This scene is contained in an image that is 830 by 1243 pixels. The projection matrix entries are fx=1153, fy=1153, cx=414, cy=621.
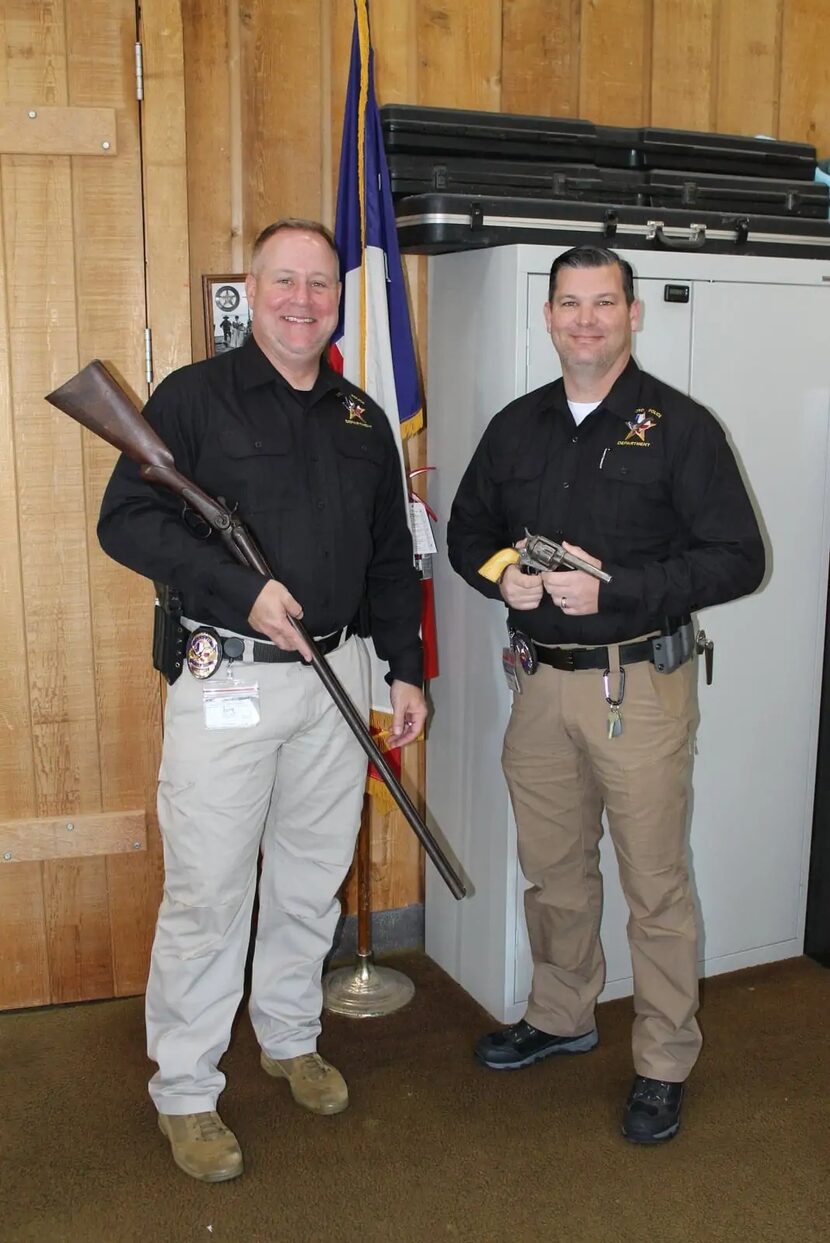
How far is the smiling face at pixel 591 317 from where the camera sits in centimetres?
232

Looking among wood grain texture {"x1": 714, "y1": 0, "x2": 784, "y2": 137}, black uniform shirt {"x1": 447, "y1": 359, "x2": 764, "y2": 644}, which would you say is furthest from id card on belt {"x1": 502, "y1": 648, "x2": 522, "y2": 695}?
wood grain texture {"x1": 714, "y1": 0, "x2": 784, "y2": 137}

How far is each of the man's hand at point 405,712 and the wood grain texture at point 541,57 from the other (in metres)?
1.65

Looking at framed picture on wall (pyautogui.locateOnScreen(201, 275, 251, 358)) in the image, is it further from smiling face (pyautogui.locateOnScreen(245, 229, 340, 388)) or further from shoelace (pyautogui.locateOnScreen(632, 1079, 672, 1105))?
shoelace (pyautogui.locateOnScreen(632, 1079, 672, 1105))

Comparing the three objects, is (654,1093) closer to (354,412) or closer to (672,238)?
(354,412)

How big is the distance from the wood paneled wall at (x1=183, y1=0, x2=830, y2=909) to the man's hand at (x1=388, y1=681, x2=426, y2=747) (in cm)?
68

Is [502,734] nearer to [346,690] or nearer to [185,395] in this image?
[346,690]

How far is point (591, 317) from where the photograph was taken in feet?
7.63

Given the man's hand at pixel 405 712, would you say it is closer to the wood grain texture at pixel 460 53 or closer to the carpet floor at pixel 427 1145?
the carpet floor at pixel 427 1145

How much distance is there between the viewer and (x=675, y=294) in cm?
280

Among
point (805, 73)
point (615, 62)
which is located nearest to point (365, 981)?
point (615, 62)

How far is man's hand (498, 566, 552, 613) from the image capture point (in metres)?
2.33

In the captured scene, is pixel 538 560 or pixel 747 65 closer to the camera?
pixel 538 560

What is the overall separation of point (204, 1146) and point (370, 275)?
1.99 meters

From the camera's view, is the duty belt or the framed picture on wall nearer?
→ the duty belt
